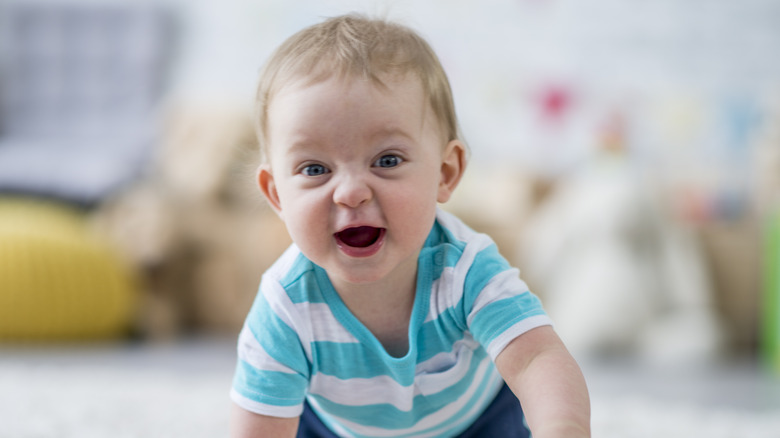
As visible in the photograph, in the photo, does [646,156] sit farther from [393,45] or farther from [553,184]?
[393,45]

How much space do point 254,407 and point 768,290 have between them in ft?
5.63

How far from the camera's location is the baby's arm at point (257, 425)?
0.78 m

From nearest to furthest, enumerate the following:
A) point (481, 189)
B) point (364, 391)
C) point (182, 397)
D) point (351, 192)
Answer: point (351, 192), point (364, 391), point (182, 397), point (481, 189)

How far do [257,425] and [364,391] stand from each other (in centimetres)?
10

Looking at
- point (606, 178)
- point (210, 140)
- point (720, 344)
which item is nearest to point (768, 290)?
point (720, 344)

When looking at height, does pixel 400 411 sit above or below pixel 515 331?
below

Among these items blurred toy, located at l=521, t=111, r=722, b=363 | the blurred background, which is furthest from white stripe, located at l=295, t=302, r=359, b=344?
blurred toy, located at l=521, t=111, r=722, b=363

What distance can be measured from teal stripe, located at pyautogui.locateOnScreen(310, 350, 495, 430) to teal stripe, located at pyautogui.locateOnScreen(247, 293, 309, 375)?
0.06 metres

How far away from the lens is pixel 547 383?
69cm

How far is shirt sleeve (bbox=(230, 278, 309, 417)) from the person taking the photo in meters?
0.77

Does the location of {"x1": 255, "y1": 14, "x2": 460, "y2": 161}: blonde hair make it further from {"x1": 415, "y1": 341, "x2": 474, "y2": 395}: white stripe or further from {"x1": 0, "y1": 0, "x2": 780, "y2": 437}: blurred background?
{"x1": 0, "y1": 0, "x2": 780, "y2": 437}: blurred background

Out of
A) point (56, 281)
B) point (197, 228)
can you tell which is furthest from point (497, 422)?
point (197, 228)

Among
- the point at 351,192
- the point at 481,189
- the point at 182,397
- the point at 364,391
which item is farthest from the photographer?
the point at 481,189

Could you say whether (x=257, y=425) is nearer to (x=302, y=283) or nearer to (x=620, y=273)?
(x=302, y=283)
